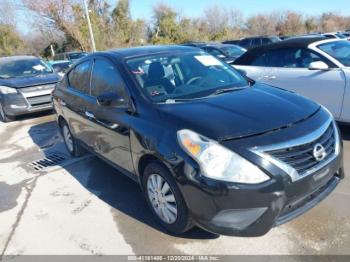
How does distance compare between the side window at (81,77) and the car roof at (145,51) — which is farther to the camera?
the side window at (81,77)

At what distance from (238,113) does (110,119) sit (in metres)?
1.42

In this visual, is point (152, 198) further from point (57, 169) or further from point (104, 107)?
point (57, 169)

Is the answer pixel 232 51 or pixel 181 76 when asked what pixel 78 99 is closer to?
pixel 181 76

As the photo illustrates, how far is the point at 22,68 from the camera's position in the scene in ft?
30.3

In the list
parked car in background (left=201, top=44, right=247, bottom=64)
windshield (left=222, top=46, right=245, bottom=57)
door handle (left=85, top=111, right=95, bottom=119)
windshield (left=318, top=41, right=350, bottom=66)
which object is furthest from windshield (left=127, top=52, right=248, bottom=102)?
windshield (left=222, top=46, right=245, bottom=57)

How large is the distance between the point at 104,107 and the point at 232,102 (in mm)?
1423

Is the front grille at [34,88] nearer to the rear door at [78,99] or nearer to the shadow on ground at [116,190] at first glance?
the shadow on ground at [116,190]

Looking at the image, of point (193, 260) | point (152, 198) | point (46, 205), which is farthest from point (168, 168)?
point (46, 205)

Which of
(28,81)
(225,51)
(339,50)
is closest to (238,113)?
(339,50)

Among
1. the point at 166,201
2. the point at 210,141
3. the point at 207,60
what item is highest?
the point at 207,60

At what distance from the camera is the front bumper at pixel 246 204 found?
2.44 metres

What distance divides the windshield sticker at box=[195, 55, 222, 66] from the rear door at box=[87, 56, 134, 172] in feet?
3.38

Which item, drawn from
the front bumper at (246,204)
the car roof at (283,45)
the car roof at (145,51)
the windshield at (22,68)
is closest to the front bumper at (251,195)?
the front bumper at (246,204)

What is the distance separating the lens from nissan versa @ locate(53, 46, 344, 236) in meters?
2.47
